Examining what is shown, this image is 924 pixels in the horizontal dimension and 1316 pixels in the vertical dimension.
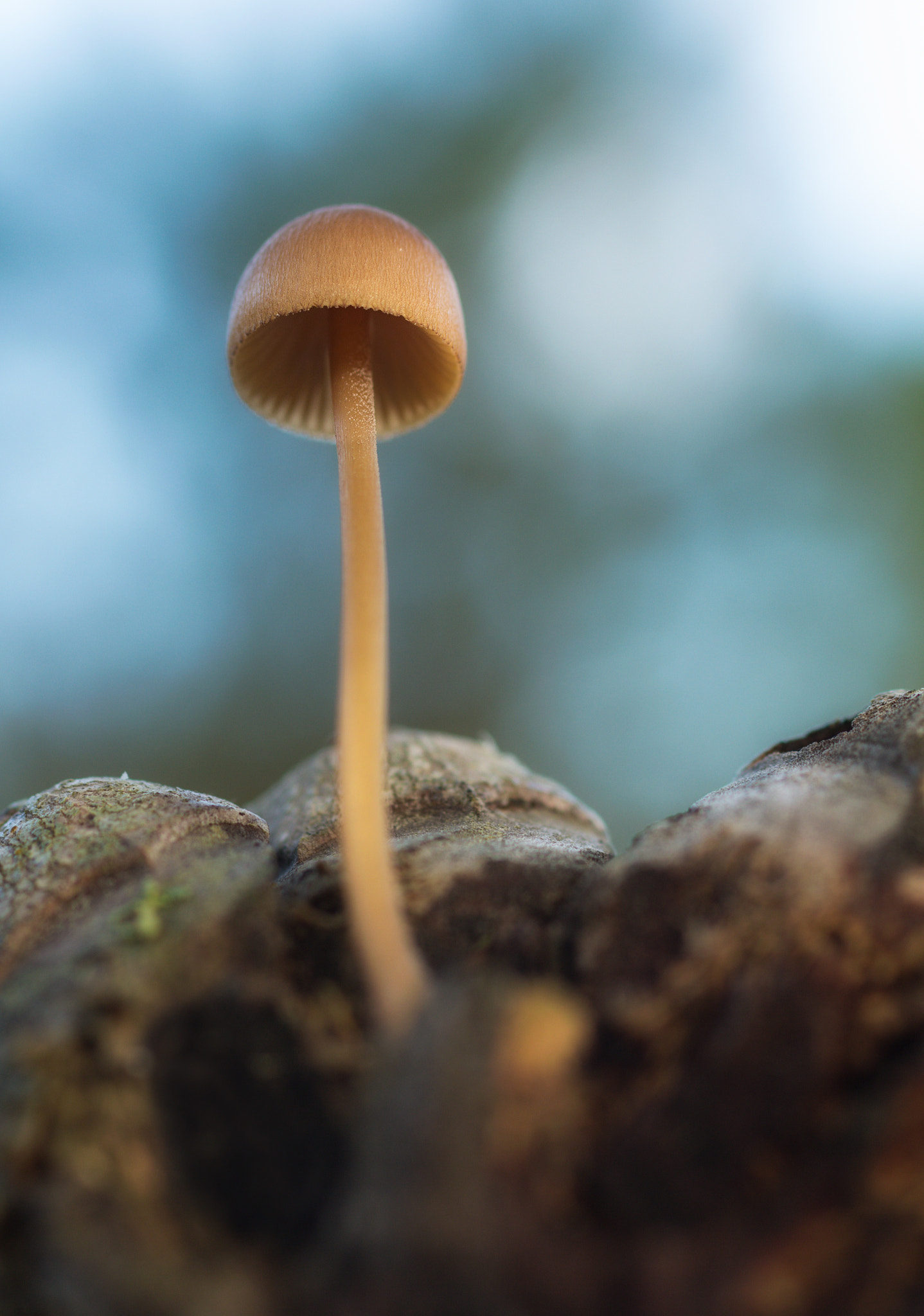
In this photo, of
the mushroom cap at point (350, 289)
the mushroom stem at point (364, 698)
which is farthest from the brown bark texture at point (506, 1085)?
the mushroom cap at point (350, 289)

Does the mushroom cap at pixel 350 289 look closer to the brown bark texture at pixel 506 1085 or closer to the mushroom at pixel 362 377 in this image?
the mushroom at pixel 362 377

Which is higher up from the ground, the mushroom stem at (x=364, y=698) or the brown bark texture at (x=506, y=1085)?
the mushroom stem at (x=364, y=698)

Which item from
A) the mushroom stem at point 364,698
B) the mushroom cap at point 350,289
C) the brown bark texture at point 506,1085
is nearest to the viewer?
the brown bark texture at point 506,1085

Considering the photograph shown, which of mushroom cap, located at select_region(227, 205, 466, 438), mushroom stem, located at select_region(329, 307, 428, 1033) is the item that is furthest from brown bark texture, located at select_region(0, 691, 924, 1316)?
mushroom cap, located at select_region(227, 205, 466, 438)

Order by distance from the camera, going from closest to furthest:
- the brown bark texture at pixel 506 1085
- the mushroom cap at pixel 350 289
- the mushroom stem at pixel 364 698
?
the brown bark texture at pixel 506 1085, the mushroom stem at pixel 364 698, the mushroom cap at pixel 350 289

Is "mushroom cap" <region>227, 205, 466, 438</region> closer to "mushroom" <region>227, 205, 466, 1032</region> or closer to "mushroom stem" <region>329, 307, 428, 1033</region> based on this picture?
"mushroom" <region>227, 205, 466, 1032</region>

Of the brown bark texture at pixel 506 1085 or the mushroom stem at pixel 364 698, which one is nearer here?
the brown bark texture at pixel 506 1085

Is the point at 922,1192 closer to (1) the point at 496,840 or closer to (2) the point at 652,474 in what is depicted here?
(1) the point at 496,840

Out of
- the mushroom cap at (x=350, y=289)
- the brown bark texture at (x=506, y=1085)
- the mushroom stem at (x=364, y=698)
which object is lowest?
the brown bark texture at (x=506, y=1085)
